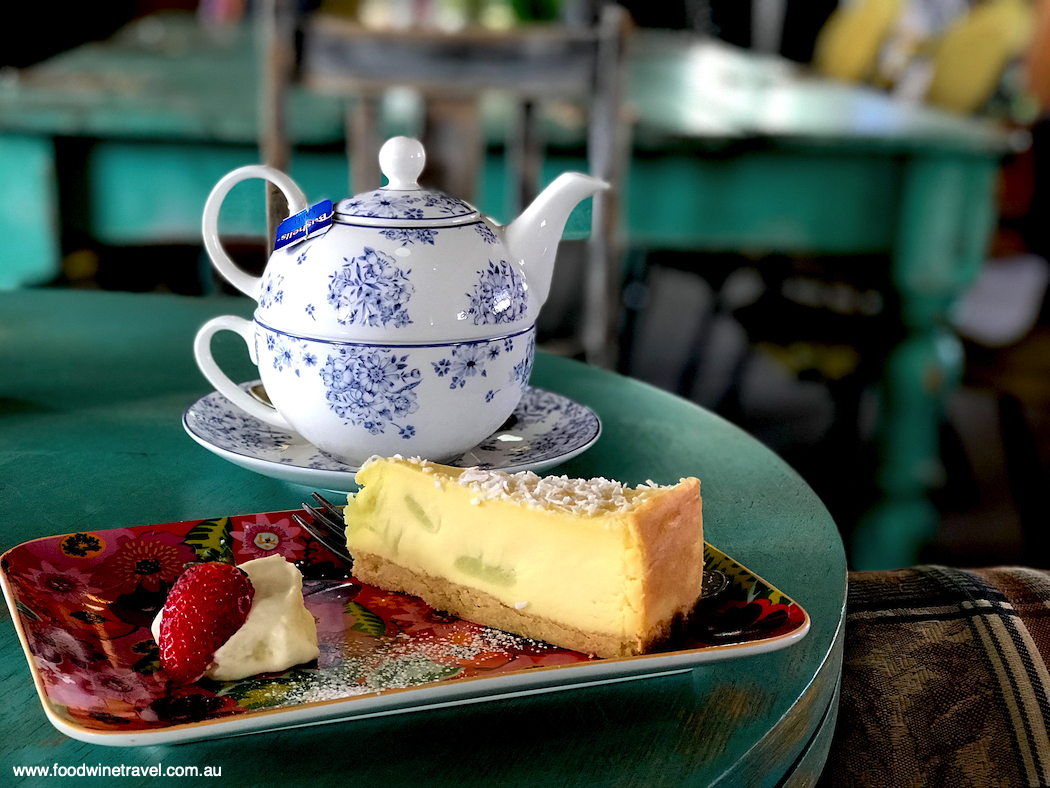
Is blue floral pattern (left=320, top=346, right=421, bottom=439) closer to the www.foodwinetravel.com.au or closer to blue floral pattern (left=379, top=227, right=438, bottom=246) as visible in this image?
blue floral pattern (left=379, top=227, right=438, bottom=246)

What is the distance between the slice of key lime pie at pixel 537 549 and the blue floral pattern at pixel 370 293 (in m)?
0.11

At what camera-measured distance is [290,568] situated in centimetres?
47

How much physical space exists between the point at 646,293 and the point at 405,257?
2.72 m

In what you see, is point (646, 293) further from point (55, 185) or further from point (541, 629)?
point (541, 629)

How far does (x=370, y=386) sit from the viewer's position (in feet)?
2.01

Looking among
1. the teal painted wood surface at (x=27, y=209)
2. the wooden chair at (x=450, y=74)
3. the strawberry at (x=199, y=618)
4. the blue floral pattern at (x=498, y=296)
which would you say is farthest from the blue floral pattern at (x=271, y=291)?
the teal painted wood surface at (x=27, y=209)

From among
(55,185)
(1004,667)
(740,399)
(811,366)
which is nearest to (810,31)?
(740,399)

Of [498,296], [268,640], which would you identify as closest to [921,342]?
[498,296]

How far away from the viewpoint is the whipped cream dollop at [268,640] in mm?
422

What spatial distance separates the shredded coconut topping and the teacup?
120 millimetres

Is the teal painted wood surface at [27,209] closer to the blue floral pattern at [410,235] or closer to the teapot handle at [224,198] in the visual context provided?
the teapot handle at [224,198]

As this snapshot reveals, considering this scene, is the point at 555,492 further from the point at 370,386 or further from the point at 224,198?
the point at 224,198

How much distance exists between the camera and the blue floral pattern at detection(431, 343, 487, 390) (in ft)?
2.02

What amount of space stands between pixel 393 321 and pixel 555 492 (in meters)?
0.17
